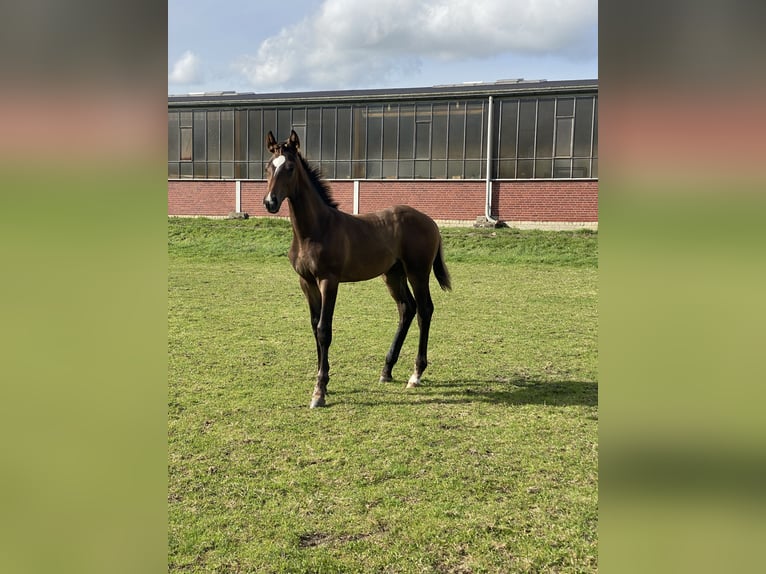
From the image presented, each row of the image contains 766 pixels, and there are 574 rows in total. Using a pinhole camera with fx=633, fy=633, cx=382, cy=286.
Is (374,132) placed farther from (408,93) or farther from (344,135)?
(408,93)

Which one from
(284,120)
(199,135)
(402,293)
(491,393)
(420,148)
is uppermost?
(284,120)

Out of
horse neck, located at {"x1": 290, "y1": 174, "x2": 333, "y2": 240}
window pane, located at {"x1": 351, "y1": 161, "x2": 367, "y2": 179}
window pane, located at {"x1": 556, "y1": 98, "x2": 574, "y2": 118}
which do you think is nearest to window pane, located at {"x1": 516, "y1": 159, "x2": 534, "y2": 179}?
window pane, located at {"x1": 556, "y1": 98, "x2": 574, "y2": 118}

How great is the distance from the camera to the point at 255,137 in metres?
28.9

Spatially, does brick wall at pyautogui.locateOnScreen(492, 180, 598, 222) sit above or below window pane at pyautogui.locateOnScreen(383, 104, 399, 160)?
below

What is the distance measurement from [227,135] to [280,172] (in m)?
25.3

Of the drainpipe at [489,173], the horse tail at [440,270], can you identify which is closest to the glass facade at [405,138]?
the drainpipe at [489,173]

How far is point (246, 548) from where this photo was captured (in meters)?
3.25

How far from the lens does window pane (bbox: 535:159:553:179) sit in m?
25.2

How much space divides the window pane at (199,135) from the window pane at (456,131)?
458 inches

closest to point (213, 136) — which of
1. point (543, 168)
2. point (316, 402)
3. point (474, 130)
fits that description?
point (474, 130)

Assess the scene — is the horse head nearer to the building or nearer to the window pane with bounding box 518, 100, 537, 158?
the building

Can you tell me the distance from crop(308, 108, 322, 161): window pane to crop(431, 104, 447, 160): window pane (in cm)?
515
